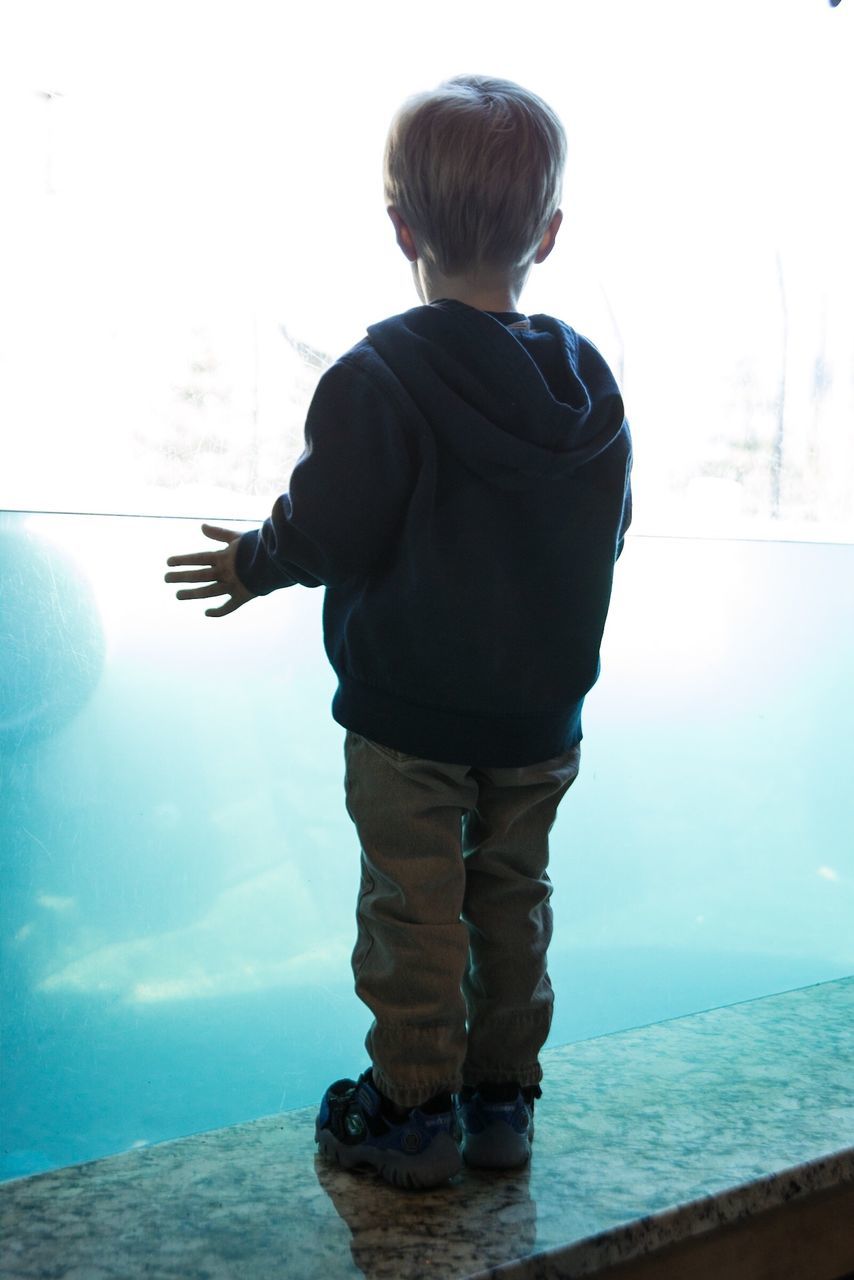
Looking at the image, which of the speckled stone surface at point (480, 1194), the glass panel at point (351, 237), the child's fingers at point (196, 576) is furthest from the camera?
the glass panel at point (351, 237)

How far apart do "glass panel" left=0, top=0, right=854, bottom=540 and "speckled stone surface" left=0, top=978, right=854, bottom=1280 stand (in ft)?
2.24

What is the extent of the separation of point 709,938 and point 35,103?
136cm

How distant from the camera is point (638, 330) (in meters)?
1.57

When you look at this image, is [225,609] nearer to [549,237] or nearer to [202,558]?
[202,558]

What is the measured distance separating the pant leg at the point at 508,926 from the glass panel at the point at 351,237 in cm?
48

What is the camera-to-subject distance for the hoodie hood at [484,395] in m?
0.98

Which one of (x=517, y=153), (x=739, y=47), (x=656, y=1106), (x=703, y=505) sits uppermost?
(x=739, y=47)

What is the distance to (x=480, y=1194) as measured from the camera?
1.04 metres

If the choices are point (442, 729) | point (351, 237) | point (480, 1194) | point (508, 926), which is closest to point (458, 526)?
point (442, 729)

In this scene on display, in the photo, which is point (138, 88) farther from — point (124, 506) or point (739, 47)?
point (739, 47)

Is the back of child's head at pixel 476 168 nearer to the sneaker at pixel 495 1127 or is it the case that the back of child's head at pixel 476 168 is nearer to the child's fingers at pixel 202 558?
the child's fingers at pixel 202 558

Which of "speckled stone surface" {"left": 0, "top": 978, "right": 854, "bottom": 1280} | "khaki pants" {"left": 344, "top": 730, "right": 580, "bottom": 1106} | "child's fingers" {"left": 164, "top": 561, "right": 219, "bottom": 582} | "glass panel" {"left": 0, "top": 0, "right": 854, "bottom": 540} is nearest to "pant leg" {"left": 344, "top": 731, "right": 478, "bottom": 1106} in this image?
"khaki pants" {"left": 344, "top": 730, "right": 580, "bottom": 1106}

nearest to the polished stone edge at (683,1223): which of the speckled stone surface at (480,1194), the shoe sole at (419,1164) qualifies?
the speckled stone surface at (480,1194)

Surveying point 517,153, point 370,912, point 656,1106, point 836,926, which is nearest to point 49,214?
point 517,153
